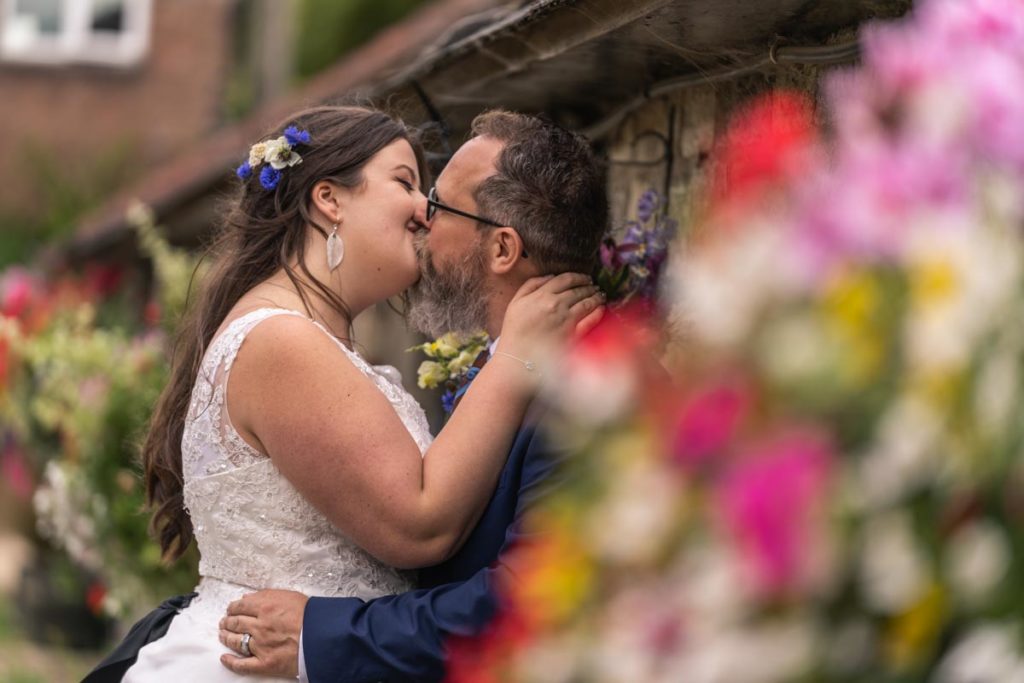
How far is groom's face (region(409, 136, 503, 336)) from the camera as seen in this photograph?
301 cm

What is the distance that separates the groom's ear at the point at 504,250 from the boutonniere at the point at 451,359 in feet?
0.59

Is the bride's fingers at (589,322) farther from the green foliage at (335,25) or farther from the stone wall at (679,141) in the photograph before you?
the green foliage at (335,25)

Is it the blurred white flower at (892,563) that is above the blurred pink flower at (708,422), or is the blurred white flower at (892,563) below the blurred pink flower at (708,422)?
below

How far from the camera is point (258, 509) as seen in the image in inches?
112

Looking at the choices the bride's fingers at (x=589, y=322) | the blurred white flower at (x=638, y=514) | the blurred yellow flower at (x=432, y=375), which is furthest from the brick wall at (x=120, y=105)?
the blurred white flower at (x=638, y=514)

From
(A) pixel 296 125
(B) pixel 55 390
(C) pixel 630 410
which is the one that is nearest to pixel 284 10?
(B) pixel 55 390

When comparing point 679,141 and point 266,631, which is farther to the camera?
point 679,141

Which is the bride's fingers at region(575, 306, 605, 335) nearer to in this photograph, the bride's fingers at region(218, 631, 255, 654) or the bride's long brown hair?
the bride's long brown hair

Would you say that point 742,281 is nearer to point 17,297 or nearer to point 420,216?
point 420,216

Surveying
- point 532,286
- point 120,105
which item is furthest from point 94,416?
point 120,105

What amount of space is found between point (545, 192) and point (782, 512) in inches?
75.8

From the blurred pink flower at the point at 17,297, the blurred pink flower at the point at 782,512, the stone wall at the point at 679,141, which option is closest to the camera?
the blurred pink flower at the point at 782,512

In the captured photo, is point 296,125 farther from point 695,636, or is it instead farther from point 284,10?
point 284,10

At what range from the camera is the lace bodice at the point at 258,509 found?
281cm
